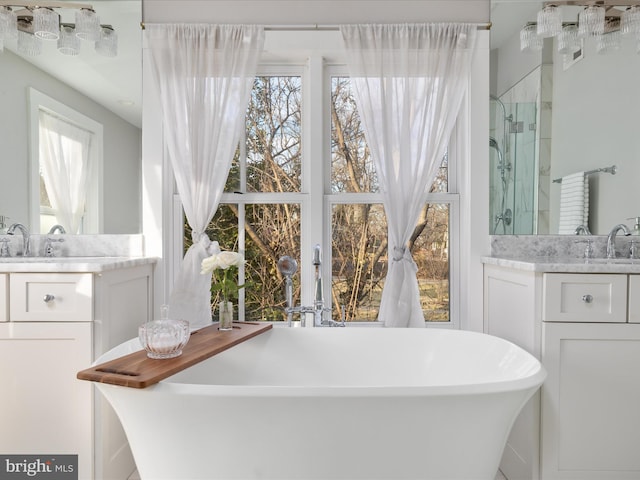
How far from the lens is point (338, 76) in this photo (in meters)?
2.34

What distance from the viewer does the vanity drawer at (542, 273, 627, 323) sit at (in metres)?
1.63

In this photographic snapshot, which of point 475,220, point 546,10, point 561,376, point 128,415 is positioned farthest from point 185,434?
point 546,10

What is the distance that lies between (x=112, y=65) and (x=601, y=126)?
261 cm

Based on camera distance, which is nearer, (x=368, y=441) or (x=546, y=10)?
(x=368, y=441)

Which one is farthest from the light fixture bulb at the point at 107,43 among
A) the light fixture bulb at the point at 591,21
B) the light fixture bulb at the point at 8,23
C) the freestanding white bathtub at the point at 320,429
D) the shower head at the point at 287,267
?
the light fixture bulb at the point at 591,21

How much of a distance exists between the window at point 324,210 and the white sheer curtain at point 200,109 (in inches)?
7.8

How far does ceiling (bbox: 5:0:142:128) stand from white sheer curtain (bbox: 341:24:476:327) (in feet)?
3.74

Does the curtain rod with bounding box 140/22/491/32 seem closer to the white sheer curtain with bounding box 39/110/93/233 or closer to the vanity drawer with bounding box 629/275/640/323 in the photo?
the white sheer curtain with bounding box 39/110/93/233

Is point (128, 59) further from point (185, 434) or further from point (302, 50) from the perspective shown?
point (185, 434)

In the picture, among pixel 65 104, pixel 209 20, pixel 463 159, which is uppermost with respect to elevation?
pixel 209 20

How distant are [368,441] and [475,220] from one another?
1.41 metres

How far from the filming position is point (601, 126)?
2.15 metres

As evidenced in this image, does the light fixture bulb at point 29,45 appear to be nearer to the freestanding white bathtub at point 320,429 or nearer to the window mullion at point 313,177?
the window mullion at point 313,177

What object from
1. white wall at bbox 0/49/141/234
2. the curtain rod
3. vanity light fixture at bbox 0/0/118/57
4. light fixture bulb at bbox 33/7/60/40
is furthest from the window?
light fixture bulb at bbox 33/7/60/40
